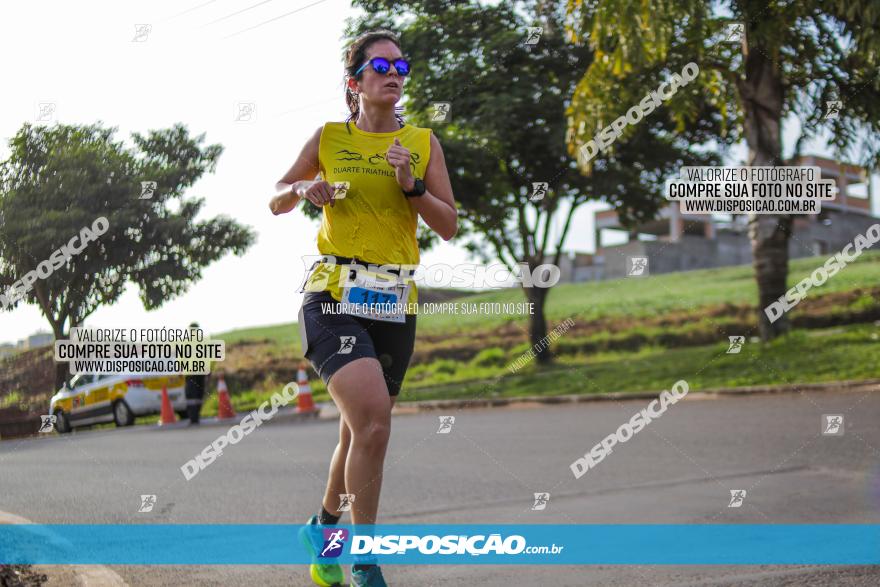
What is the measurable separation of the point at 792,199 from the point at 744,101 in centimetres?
501

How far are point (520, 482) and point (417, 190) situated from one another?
3.80 meters

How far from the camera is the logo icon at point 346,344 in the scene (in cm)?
341

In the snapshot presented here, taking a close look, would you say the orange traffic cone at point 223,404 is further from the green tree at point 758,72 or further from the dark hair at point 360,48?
the dark hair at point 360,48

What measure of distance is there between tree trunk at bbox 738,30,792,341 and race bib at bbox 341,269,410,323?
472 inches

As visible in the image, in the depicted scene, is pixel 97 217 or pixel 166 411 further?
pixel 166 411

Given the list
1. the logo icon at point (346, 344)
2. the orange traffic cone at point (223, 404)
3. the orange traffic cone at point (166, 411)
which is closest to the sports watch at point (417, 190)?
the logo icon at point (346, 344)

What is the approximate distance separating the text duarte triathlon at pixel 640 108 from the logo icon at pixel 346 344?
36.2 ft

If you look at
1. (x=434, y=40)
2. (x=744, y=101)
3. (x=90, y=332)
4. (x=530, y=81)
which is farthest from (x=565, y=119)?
(x=90, y=332)

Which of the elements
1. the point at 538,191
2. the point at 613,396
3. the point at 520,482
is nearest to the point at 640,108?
the point at 538,191

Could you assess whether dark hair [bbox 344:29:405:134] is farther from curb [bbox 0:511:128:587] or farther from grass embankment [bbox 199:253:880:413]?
grass embankment [bbox 199:253:880:413]

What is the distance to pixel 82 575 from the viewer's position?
3.89 meters

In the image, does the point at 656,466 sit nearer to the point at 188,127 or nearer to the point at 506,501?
the point at 506,501

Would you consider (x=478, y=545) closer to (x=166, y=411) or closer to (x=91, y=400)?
(x=91, y=400)

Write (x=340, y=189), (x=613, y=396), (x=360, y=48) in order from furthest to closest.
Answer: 1. (x=613, y=396)
2. (x=360, y=48)
3. (x=340, y=189)
